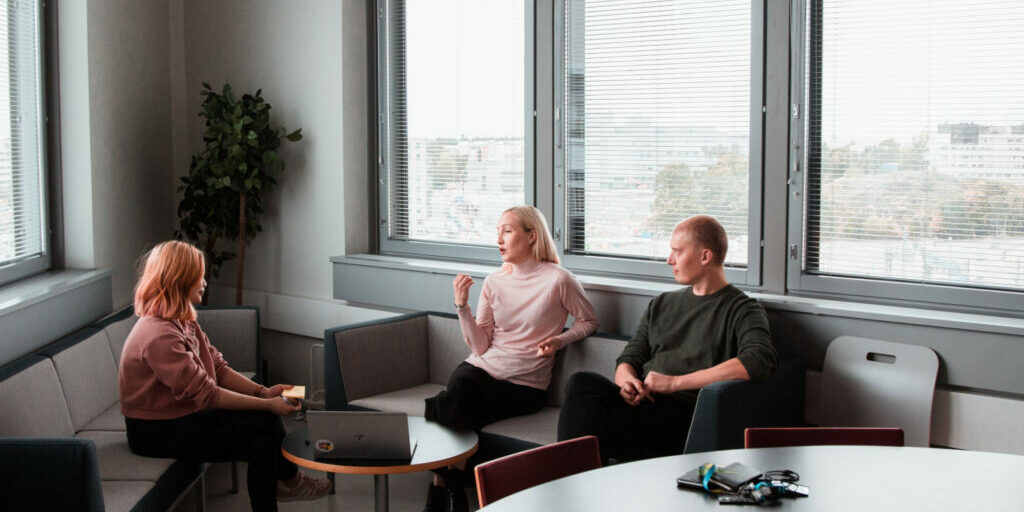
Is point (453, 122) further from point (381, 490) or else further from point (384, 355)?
point (381, 490)

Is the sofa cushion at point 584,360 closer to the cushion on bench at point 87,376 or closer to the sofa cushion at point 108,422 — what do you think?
the sofa cushion at point 108,422

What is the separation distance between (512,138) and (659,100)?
0.90 meters

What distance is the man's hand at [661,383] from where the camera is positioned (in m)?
3.69

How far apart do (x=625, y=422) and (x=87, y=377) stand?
2.27 meters

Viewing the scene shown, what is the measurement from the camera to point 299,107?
18.6 feet

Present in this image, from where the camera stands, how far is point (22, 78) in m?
4.62

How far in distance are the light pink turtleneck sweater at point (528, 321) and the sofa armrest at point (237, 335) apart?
124cm

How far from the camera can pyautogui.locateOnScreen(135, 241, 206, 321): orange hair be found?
3.67 meters

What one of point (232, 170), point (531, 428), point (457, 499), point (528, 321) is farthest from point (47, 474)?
point (232, 170)

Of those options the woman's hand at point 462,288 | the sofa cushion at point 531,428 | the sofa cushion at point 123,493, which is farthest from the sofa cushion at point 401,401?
the sofa cushion at point 123,493

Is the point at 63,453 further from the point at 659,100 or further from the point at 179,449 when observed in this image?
the point at 659,100

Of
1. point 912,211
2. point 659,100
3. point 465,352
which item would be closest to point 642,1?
point 659,100

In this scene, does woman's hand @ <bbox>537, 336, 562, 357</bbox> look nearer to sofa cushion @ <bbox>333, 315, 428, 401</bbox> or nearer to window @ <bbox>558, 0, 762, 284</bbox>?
window @ <bbox>558, 0, 762, 284</bbox>

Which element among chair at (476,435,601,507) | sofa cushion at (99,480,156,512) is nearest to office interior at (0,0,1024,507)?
sofa cushion at (99,480,156,512)
